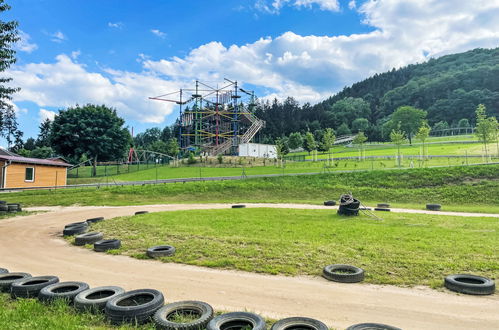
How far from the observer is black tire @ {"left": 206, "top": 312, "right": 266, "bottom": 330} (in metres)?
4.42

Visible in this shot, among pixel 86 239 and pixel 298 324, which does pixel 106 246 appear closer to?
pixel 86 239

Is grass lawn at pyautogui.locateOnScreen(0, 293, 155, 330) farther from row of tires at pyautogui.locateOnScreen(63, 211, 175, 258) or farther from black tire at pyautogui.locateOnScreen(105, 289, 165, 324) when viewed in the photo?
row of tires at pyautogui.locateOnScreen(63, 211, 175, 258)

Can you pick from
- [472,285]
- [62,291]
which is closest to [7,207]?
[62,291]

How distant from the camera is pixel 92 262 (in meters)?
8.52

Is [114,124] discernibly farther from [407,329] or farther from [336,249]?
[407,329]

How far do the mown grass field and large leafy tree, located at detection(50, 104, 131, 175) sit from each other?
18.0 meters

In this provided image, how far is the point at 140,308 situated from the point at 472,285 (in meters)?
6.49

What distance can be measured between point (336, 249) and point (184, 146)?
7652cm

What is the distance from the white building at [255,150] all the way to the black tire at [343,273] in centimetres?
5435

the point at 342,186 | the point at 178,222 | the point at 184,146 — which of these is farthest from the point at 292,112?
the point at 178,222

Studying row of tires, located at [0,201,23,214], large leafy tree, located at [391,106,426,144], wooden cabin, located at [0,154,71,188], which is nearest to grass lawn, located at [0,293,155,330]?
row of tires, located at [0,201,23,214]

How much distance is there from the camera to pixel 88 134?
4231cm

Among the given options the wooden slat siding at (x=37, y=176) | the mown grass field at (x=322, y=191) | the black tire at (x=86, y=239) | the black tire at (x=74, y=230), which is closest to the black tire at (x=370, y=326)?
the black tire at (x=86, y=239)

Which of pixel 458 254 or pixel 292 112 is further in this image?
pixel 292 112
